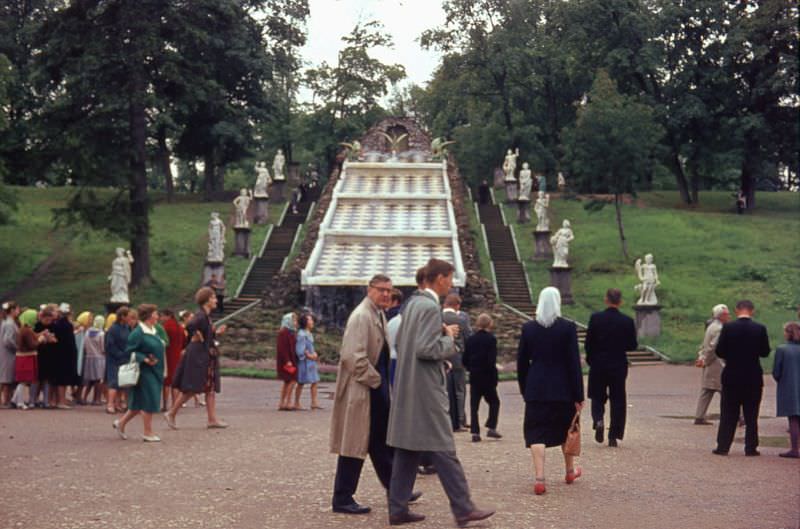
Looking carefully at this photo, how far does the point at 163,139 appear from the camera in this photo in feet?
178

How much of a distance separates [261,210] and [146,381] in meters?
34.0

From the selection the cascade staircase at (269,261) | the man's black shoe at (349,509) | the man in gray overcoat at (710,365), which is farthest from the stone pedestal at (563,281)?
the man's black shoe at (349,509)

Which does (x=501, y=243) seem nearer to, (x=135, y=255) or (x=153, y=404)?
(x=135, y=255)

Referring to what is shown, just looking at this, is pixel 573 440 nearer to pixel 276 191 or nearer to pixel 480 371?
pixel 480 371

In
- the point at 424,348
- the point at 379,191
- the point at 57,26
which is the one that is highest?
the point at 57,26

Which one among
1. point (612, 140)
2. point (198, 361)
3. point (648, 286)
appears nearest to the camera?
point (198, 361)

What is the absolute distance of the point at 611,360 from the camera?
12055 mm

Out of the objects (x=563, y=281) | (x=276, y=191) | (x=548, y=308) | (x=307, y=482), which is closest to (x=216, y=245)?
(x=563, y=281)

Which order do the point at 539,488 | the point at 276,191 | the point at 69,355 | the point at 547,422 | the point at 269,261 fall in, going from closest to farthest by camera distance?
the point at 539,488, the point at 547,422, the point at 69,355, the point at 269,261, the point at 276,191

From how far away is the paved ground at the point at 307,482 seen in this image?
312 inches

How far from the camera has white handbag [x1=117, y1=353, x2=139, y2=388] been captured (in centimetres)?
1230

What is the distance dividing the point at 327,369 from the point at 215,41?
23.2 metres

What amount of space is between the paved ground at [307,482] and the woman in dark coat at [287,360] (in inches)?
93.4

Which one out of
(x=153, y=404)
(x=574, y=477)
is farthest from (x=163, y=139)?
(x=574, y=477)
